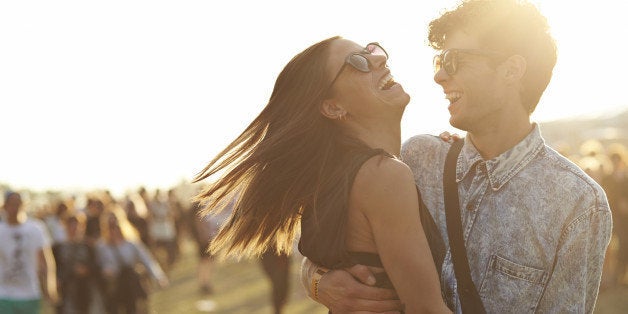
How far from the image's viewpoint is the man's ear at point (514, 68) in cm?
361

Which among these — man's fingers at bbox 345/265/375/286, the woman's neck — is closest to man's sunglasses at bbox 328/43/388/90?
the woman's neck

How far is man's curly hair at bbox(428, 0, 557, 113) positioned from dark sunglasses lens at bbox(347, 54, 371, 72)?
49 cm

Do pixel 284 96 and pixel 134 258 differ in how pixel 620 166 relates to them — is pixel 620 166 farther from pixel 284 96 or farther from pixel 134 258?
pixel 284 96

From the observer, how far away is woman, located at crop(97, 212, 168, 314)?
38.9 ft

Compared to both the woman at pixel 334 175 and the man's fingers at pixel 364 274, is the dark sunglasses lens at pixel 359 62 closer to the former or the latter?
the woman at pixel 334 175

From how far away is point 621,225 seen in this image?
14.8 meters

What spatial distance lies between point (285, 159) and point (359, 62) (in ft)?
Answer: 1.49

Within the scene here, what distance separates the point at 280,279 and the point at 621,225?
6308 millimetres

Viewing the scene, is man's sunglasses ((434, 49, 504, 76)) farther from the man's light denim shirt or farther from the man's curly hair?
the man's light denim shirt

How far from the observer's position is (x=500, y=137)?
11.9ft

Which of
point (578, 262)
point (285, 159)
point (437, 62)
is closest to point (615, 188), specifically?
point (437, 62)

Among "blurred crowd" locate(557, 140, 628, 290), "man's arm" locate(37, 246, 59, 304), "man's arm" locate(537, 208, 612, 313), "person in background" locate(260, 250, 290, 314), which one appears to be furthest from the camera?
"blurred crowd" locate(557, 140, 628, 290)

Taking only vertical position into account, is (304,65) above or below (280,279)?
above

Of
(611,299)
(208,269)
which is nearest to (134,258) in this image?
(208,269)
